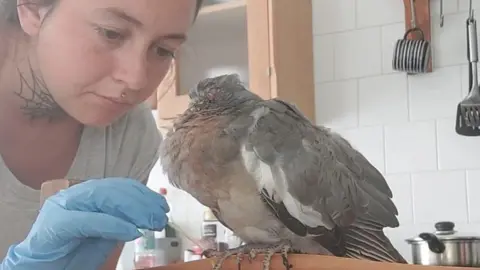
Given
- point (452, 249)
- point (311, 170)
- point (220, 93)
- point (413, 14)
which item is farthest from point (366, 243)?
point (413, 14)

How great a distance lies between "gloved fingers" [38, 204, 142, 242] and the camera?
675 mm

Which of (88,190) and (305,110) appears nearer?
(88,190)

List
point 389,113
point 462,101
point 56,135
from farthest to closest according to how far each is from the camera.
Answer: point 389,113 → point 462,101 → point 56,135

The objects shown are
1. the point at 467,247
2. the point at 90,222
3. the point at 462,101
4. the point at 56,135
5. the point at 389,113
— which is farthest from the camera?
the point at 389,113

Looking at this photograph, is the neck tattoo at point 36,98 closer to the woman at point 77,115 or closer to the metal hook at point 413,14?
the woman at point 77,115

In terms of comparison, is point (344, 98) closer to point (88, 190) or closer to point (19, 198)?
point (19, 198)

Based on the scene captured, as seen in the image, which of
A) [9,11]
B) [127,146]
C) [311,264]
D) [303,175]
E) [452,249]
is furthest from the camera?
[452,249]

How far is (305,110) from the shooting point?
1724 millimetres

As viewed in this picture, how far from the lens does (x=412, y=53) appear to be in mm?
1611

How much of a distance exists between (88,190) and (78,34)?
0.24 metres

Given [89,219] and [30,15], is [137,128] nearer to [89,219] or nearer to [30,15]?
[30,15]

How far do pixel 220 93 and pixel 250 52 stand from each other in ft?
2.37

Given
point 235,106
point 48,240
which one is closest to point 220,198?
point 235,106

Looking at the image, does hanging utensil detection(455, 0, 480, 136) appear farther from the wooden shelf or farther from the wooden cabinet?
the wooden shelf
